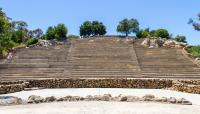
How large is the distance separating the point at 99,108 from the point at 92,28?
4838cm

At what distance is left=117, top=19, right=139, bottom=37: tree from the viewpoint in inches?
2997

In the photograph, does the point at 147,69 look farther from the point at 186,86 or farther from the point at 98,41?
the point at 98,41

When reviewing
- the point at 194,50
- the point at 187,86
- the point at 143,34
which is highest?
the point at 143,34

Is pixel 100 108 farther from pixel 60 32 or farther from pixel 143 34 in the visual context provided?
pixel 143 34

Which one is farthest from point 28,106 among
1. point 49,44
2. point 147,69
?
point 49,44

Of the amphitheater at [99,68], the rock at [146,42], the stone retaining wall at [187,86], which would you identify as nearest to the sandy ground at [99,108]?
the stone retaining wall at [187,86]

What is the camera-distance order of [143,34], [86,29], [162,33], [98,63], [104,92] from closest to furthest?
[104,92] → [98,63] → [162,33] → [143,34] → [86,29]

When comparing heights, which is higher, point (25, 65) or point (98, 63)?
point (98, 63)

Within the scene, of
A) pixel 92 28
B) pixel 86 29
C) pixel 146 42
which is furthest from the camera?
pixel 86 29

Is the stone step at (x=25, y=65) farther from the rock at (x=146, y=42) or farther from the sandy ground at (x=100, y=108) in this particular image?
the sandy ground at (x=100, y=108)

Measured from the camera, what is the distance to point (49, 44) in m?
59.2

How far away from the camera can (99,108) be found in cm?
2548

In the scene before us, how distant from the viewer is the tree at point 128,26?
250ft

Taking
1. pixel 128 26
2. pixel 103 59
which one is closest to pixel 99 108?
pixel 103 59
